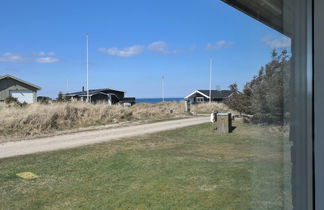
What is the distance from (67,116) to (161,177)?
431 centimetres

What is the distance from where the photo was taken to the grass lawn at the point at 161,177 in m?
0.78

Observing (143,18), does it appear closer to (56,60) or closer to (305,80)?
(56,60)

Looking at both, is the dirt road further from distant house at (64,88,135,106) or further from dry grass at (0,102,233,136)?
distant house at (64,88,135,106)

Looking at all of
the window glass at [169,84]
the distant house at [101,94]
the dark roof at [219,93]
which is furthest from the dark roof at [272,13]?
the distant house at [101,94]

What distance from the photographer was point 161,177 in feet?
8.18

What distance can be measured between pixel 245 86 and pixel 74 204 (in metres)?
1.58

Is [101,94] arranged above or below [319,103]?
above

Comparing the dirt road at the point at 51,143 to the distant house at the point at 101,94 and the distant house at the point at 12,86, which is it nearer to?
the distant house at the point at 101,94

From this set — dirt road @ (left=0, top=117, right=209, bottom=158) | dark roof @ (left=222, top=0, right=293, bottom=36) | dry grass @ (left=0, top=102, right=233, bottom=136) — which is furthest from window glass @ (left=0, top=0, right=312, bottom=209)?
dry grass @ (left=0, top=102, right=233, bottom=136)

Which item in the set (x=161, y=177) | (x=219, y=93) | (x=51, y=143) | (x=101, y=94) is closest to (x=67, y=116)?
(x=51, y=143)

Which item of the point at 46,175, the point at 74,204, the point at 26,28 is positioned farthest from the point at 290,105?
the point at 46,175

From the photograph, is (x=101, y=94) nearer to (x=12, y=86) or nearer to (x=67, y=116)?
(x=12, y=86)

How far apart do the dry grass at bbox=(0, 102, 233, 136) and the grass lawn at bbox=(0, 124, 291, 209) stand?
1267mm

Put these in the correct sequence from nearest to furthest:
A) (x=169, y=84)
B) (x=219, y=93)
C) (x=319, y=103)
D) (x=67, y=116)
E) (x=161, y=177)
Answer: (x=319, y=103)
(x=219, y=93)
(x=169, y=84)
(x=161, y=177)
(x=67, y=116)
